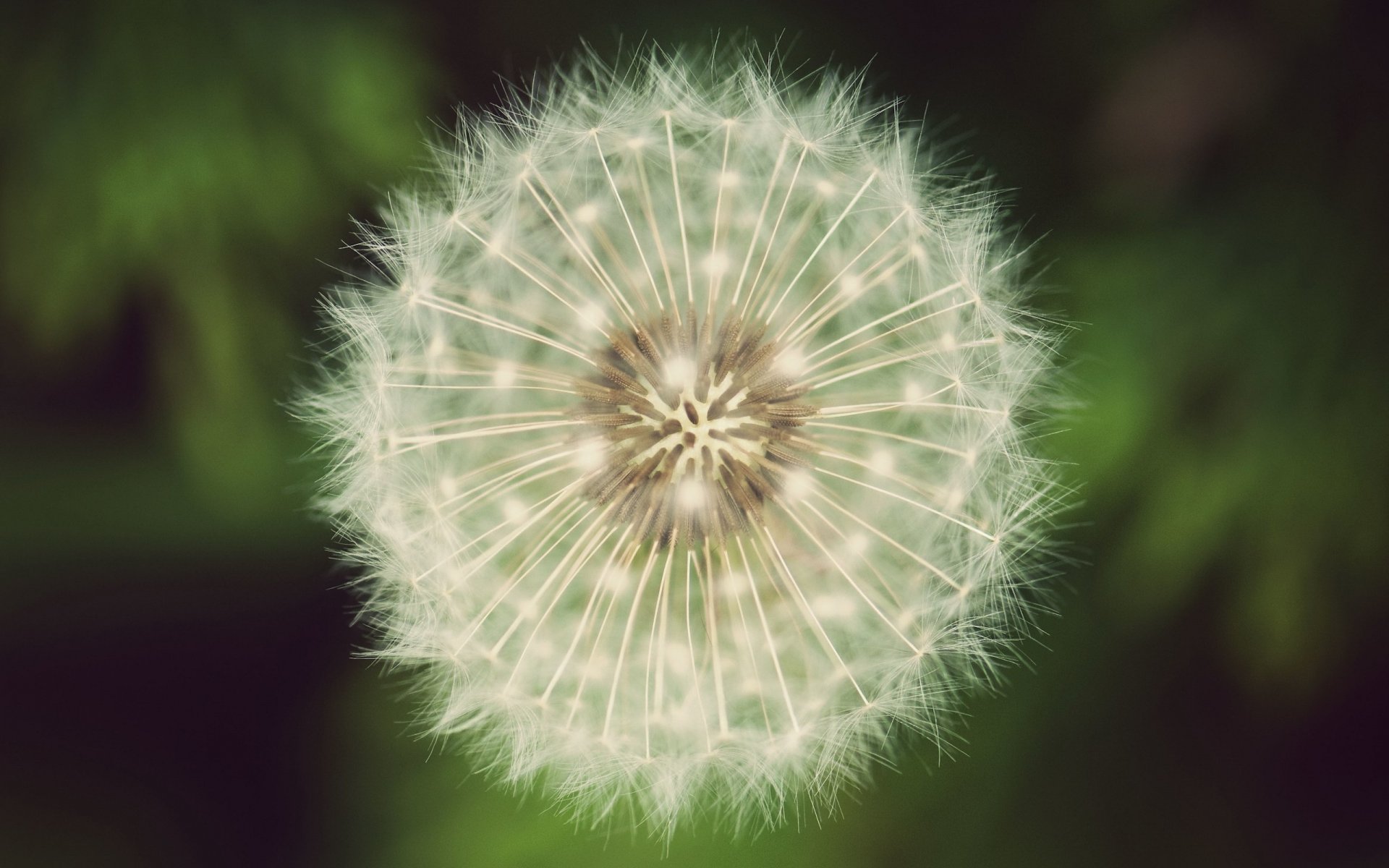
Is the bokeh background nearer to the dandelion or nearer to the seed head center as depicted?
the dandelion

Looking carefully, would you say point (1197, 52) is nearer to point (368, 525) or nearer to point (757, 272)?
point (757, 272)

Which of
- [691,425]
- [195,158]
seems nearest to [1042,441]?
[691,425]

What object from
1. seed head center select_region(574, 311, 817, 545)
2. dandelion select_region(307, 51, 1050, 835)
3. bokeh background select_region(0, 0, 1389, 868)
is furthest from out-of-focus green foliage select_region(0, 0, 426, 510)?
seed head center select_region(574, 311, 817, 545)

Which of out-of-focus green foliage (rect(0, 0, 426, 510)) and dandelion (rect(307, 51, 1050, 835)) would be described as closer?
dandelion (rect(307, 51, 1050, 835))

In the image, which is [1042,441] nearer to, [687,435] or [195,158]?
[687,435]

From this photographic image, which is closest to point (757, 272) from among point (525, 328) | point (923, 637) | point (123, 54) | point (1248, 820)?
point (525, 328)

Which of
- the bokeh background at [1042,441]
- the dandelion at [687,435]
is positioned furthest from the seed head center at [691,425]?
the bokeh background at [1042,441]
